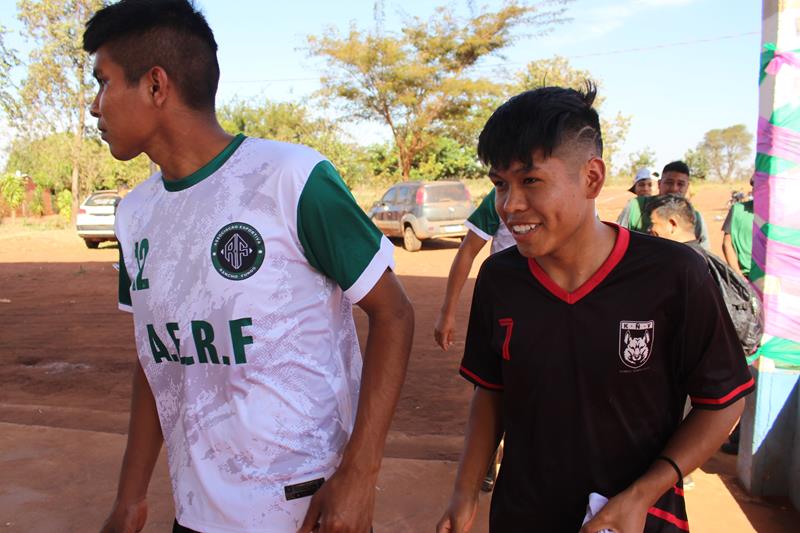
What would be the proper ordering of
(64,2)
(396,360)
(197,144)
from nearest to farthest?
1. (396,360)
2. (197,144)
3. (64,2)

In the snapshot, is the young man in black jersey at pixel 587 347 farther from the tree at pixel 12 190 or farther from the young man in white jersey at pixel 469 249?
the tree at pixel 12 190

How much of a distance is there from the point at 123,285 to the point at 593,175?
4.57 ft

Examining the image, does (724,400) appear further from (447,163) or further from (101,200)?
(447,163)

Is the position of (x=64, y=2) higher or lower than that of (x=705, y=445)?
higher

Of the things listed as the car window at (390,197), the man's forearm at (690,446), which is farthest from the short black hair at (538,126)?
the car window at (390,197)

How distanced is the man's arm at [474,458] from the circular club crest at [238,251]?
2.30 ft

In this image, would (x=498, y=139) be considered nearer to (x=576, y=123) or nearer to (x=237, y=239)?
(x=576, y=123)

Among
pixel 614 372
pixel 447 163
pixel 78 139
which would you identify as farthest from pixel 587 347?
pixel 447 163

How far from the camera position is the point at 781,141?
3.90 metres

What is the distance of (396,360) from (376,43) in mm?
29378

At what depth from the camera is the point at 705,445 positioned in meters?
1.61

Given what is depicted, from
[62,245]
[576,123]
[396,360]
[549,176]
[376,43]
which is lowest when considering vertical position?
[62,245]

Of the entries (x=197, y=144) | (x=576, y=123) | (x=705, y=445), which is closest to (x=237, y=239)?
(x=197, y=144)

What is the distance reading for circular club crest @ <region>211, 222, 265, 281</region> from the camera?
5.53 ft
